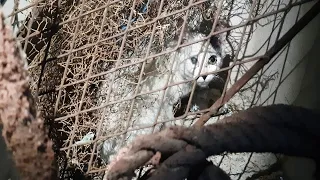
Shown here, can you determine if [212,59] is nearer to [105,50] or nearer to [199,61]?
[199,61]

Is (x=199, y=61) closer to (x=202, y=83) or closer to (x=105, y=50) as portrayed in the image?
(x=202, y=83)

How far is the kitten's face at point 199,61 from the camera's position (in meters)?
1.05

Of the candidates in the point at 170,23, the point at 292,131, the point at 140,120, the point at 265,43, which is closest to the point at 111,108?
→ the point at 140,120

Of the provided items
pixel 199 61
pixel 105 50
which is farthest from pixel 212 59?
pixel 105 50

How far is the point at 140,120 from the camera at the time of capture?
3.72 ft

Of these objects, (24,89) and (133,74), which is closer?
(24,89)

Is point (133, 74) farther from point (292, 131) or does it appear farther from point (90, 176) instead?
point (292, 131)

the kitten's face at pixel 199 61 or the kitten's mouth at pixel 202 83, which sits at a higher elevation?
the kitten's face at pixel 199 61

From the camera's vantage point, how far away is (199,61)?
1066mm

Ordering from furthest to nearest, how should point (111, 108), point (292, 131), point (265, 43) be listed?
point (111, 108) → point (265, 43) → point (292, 131)

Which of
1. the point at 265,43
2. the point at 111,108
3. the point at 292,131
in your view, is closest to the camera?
the point at 292,131

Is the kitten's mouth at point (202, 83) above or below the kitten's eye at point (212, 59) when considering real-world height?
Result: below

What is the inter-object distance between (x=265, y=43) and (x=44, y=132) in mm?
584

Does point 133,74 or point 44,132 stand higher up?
point 133,74
